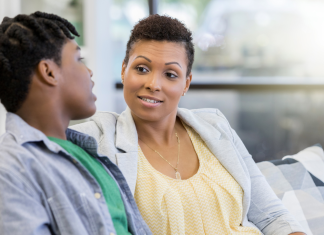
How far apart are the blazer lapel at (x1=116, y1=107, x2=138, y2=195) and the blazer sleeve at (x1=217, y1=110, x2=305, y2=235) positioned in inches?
18.6

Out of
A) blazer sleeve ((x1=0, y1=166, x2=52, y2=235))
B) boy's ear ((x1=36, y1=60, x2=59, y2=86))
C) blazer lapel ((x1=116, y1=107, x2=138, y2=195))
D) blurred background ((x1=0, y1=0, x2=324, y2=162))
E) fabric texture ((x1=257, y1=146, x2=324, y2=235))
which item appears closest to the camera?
blazer sleeve ((x1=0, y1=166, x2=52, y2=235))

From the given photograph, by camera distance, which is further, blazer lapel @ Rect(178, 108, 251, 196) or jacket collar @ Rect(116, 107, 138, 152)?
blazer lapel @ Rect(178, 108, 251, 196)

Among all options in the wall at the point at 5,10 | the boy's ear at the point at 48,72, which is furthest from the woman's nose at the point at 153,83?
the wall at the point at 5,10

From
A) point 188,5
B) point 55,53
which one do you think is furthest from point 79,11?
point 55,53

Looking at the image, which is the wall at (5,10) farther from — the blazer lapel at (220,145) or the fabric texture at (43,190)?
the fabric texture at (43,190)

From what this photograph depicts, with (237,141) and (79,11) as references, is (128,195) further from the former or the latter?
(79,11)

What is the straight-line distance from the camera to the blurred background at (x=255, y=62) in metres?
2.79

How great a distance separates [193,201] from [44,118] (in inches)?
22.4

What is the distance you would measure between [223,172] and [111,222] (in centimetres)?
56

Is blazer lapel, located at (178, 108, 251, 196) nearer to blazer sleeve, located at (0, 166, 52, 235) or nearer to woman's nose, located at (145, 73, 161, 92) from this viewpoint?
woman's nose, located at (145, 73, 161, 92)

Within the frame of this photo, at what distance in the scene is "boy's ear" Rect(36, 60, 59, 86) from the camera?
0.79 m

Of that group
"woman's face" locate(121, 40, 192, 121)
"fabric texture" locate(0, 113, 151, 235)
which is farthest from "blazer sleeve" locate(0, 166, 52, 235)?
"woman's face" locate(121, 40, 192, 121)

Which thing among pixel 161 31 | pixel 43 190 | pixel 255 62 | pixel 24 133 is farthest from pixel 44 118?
pixel 255 62

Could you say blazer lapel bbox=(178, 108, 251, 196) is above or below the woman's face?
below
